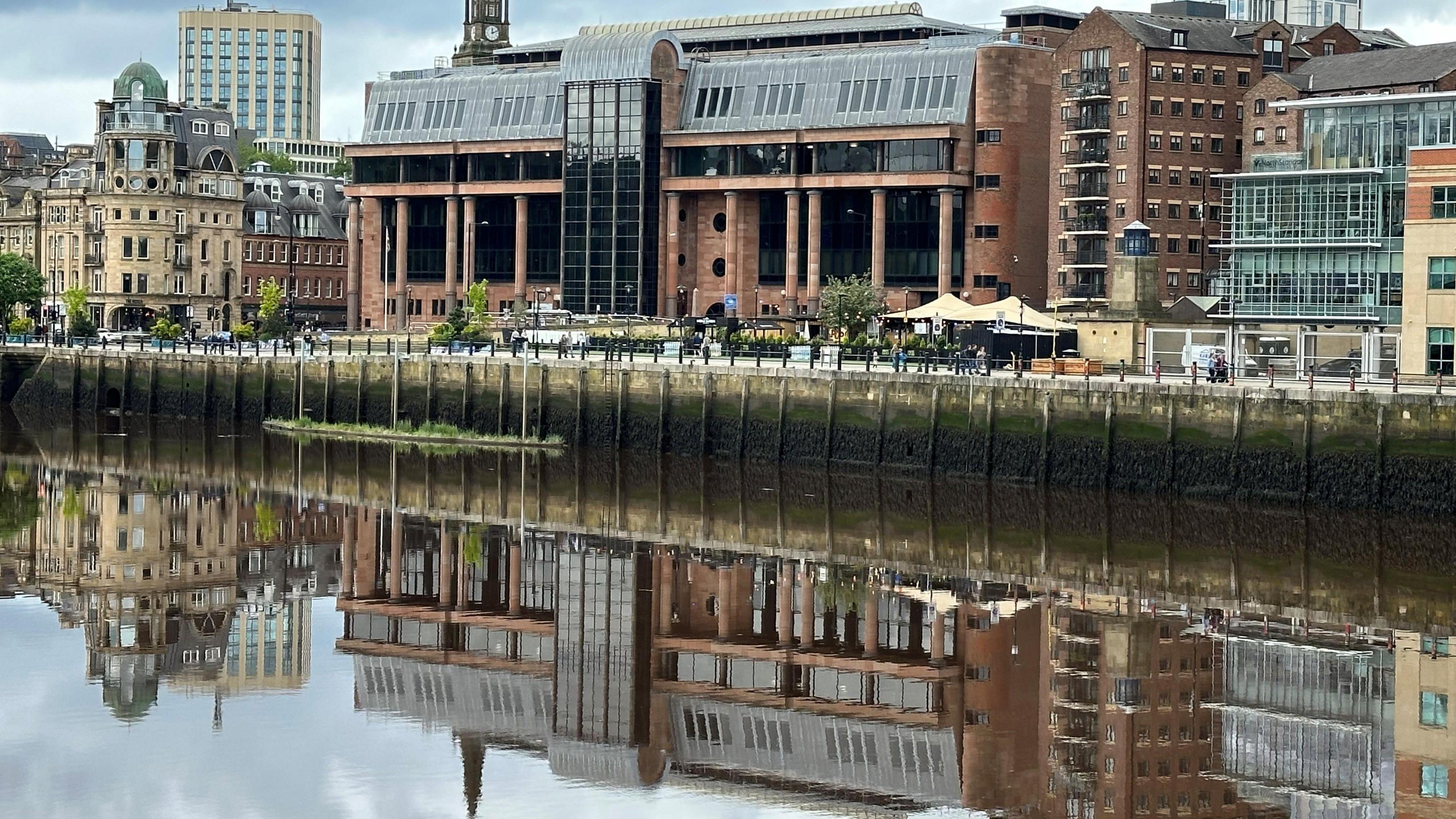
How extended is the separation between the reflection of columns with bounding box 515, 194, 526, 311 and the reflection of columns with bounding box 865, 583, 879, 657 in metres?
95.9

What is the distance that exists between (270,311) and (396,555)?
305 feet

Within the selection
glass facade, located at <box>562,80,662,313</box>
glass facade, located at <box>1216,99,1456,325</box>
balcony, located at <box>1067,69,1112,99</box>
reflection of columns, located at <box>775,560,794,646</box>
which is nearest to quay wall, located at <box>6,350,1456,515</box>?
glass facade, located at <box>1216,99,1456,325</box>

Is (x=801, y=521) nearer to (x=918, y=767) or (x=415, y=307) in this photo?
(x=918, y=767)

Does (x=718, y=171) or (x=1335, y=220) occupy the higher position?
(x=718, y=171)

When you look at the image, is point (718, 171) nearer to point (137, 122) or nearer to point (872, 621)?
point (137, 122)

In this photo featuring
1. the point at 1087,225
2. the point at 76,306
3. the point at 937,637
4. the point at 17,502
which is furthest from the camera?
the point at 76,306

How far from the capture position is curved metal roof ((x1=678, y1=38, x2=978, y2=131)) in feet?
449

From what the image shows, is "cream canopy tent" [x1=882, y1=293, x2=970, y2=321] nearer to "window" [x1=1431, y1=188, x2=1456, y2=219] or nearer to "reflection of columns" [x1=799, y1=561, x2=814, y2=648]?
"window" [x1=1431, y1=188, x2=1456, y2=219]

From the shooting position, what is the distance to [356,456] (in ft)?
308

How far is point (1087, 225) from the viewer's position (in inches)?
5074

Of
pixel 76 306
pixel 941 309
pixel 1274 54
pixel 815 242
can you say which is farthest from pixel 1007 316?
pixel 76 306

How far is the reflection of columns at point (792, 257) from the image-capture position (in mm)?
142125

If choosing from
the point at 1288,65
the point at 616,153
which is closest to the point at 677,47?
the point at 616,153

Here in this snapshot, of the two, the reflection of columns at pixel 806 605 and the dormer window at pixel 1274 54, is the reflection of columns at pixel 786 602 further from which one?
the dormer window at pixel 1274 54
